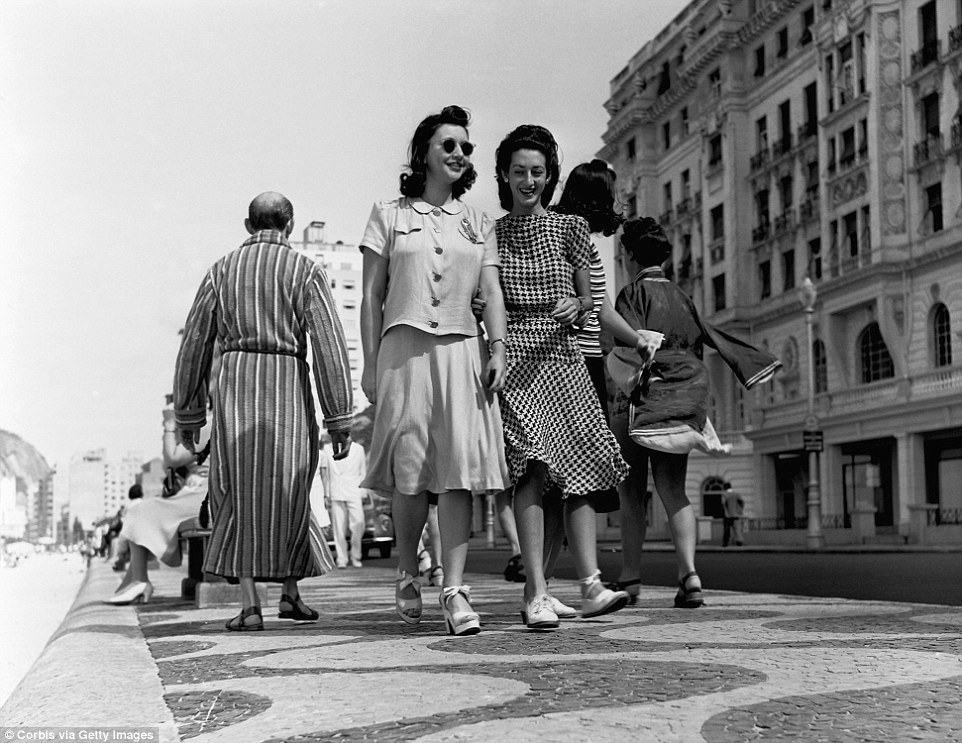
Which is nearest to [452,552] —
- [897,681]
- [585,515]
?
[585,515]

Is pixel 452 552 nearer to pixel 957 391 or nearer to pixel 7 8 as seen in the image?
pixel 7 8

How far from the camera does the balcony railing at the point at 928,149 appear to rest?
35844mm

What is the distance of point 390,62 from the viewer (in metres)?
6.79

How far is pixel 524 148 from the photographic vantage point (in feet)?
17.9

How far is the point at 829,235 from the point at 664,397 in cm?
3695

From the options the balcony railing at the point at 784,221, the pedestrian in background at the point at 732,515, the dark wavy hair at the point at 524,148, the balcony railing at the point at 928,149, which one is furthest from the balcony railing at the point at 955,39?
the dark wavy hair at the point at 524,148

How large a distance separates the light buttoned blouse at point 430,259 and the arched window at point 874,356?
3607cm

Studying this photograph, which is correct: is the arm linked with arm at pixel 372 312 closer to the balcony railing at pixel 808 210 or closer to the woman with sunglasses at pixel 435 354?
the woman with sunglasses at pixel 435 354

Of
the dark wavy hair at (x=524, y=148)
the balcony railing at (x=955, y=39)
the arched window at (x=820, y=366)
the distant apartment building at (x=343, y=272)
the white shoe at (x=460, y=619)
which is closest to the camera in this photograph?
the white shoe at (x=460, y=619)

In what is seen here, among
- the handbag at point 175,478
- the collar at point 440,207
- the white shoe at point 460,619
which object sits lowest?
the white shoe at point 460,619

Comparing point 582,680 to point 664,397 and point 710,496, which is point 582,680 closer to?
point 664,397

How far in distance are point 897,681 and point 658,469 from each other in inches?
135

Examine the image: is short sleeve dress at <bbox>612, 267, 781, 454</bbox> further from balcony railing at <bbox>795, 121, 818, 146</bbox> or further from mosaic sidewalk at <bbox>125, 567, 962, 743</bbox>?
balcony railing at <bbox>795, 121, 818, 146</bbox>

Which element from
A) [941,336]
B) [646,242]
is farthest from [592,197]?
[941,336]
